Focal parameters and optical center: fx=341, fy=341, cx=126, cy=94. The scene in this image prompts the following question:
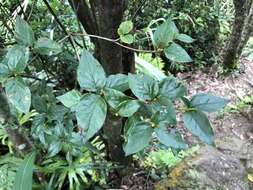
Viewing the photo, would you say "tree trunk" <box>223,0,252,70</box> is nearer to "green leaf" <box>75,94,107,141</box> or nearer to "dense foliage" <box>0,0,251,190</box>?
"dense foliage" <box>0,0,251,190</box>

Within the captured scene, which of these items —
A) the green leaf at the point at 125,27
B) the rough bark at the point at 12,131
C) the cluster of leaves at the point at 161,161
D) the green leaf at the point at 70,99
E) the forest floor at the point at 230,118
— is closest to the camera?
the green leaf at the point at 70,99

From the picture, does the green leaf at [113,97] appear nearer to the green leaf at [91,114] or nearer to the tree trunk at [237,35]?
the green leaf at [91,114]

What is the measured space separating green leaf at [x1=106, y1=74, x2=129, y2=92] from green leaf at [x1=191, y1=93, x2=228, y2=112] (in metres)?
0.17

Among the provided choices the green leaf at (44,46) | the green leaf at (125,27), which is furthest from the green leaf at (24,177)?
the green leaf at (125,27)

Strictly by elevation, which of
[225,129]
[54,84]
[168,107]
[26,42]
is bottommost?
[225,129]

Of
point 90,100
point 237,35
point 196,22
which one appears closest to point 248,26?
point 237,35

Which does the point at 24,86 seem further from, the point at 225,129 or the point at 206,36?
the point at 206,36

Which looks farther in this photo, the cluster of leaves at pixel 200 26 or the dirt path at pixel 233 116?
the cluster of leaves at pixel 200 26

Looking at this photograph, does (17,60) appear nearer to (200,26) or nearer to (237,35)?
(237,35)

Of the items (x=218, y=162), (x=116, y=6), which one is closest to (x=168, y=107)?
(x=116, y=6)

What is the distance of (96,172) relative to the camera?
79.4 inches

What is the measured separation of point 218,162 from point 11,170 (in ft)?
4.54

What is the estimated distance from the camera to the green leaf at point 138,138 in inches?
30.0

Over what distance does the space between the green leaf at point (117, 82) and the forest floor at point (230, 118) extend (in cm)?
133
